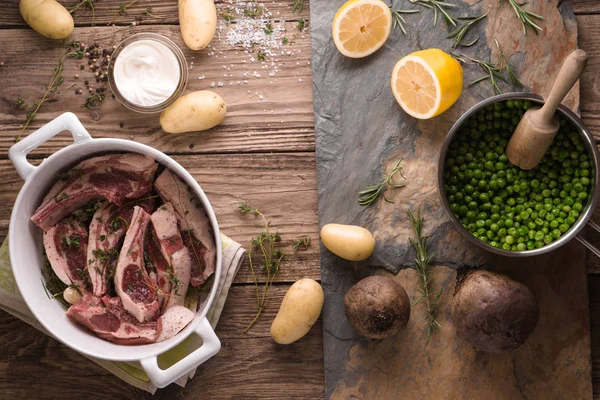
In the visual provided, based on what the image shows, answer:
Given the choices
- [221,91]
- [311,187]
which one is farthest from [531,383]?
[221,91]

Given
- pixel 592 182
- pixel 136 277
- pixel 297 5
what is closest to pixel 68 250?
pixel 136 277

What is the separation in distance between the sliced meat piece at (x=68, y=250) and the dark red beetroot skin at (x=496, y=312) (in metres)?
→ 1.25

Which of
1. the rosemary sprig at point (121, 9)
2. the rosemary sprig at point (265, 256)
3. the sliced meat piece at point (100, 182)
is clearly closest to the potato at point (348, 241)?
the rosemary sprig at point (265, 256)

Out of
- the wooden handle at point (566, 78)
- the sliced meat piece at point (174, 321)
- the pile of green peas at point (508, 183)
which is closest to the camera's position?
the wooden handle at point (566, 78)

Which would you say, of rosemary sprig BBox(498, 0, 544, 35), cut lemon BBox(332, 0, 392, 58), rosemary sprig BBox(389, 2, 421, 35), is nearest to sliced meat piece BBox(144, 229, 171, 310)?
cut lemon BBox(332, 0, 392, 58)

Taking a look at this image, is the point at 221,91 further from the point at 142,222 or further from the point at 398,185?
the point at 398,185

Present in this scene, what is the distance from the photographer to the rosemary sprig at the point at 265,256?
2121mm

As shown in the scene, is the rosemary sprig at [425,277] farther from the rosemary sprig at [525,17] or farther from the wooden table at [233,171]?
the rosemary sprig at [525,17]

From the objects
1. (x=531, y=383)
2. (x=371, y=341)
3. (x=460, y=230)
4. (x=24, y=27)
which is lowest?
(x=531, y=383)

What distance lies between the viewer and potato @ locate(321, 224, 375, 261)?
201 cm

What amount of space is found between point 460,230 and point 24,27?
5.59ft

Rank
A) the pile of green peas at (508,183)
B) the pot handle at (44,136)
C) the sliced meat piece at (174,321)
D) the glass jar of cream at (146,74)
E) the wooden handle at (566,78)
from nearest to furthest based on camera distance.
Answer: the wooden handle at (566,78) < the pot handle at (44,136) < the sliced meat piece at (174,321) < the pile of green peas at (508,183) < the glass jar of cream at (146,74)

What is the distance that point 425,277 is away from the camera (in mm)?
2057

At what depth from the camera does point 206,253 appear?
192 cm
